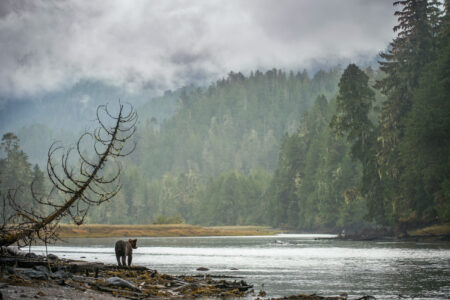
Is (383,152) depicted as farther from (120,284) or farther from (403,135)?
(120,284)

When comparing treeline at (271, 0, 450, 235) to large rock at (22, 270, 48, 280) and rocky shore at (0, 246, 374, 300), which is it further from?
large rock at (22, 270, 48, 280)

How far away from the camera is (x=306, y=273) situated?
24.5m

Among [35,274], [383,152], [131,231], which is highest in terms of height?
[383,152]

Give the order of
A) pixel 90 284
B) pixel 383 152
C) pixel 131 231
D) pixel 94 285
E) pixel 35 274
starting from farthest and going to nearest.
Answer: pixel 131 231 < pixel 383 152 < pixel 90 284 < pixel 94 285 < pixel 35 274

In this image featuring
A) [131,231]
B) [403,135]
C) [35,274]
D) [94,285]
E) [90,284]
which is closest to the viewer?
[35,274]

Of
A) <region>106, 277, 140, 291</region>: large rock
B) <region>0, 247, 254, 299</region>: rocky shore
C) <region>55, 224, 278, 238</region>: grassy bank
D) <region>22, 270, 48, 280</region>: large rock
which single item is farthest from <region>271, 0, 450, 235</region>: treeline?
<region>22, 270, 48, 280</region>: large rock

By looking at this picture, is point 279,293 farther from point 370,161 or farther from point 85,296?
point 370,161

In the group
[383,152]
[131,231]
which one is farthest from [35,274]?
[131,231]

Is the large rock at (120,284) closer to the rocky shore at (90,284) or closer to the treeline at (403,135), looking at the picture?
the rocky shore at (90,284)

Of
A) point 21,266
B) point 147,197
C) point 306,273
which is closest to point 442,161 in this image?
point 306,273

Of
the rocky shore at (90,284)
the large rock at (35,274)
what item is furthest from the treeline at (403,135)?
the large rock at (35,274)

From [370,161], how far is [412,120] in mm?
14997

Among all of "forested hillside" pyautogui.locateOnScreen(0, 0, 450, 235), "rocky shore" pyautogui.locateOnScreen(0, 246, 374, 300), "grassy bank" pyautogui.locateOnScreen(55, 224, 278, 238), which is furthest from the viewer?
"grassy bank" pyautogui.locateOnScreen(55, 224, 278, 238)

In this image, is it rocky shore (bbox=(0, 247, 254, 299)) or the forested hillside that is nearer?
rocky shore (bbox=(0, 247, 254, 299))
